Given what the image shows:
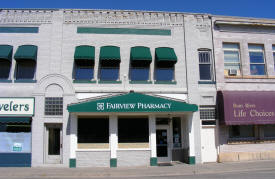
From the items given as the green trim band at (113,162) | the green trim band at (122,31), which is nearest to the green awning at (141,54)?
the green trim band at (122,31)

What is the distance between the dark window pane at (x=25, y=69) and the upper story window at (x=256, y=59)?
44.4 ft

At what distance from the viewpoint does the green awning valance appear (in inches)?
570

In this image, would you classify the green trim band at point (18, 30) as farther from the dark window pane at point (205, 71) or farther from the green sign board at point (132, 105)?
the dark window pane at point (205, 71)

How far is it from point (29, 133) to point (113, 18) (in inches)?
327

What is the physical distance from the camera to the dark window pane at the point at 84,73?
628 inches

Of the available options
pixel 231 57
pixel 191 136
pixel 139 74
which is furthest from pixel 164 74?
pixel 231 57

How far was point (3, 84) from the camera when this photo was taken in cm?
1538

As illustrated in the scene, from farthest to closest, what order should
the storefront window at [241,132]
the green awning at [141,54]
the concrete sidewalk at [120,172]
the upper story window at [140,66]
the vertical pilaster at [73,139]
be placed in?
1. the storefront window at [241,132]
2. the upper story window at [140,66]
3. the green awning at [141,54]
4. the vertical pilaster at [73,139]
5. the concrete sidewalk at [120,172]

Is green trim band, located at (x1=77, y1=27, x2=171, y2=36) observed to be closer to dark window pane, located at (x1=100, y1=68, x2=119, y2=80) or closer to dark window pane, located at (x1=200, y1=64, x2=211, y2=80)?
dark window pane, located at (x1=100, y1=68, x2=119, y2=80)

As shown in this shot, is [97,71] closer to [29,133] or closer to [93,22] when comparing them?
[93,22]

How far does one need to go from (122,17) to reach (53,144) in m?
8.57

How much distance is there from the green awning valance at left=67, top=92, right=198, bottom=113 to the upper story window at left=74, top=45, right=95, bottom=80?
78.9 inches

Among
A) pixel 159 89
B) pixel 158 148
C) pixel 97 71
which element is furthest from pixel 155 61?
pixel 158 148

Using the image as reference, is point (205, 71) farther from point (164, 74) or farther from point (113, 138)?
point (113, 138)
